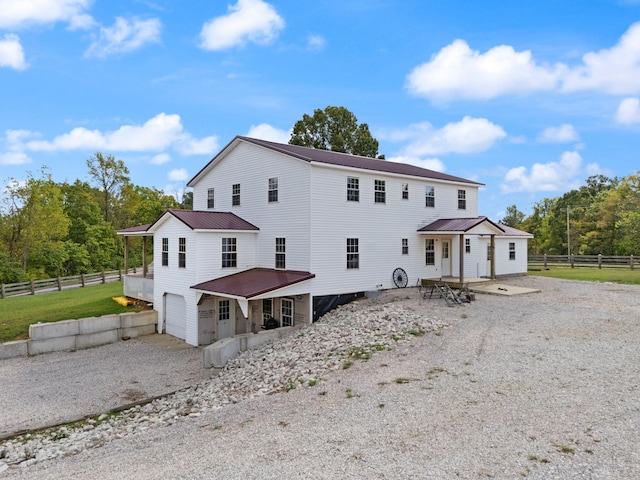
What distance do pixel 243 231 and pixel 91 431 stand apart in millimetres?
10755

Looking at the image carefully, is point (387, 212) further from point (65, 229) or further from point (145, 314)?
point (65, 229)

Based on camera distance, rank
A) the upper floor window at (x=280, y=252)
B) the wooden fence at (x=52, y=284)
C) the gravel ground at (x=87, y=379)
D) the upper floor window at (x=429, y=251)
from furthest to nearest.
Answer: the wooden fence at (x=52, y=284), the upper floor window at (x=429, y=251), the upper floor window at (x=280, y=252), the gravel ground at (x=87, y=379)

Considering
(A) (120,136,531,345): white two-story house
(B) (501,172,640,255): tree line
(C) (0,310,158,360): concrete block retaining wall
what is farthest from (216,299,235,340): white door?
(B) (501,172,640,255): tree line

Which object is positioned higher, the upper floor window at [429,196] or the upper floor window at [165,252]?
the upper floor window at [429,196]

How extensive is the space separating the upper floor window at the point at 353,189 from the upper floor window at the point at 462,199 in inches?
312

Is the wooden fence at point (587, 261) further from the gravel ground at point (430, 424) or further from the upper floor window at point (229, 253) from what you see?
the upper floor window at point (229, 253)

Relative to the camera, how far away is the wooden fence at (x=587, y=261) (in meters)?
32.1

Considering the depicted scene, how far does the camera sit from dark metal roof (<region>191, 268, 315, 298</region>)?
16062 mm

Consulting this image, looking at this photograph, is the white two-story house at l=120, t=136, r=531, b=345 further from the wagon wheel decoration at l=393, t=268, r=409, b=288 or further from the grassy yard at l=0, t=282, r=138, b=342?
the grassy yard at l=0, t=282, r=138, b=342

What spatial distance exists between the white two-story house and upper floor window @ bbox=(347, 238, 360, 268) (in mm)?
46

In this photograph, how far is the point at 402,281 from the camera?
21.0 m

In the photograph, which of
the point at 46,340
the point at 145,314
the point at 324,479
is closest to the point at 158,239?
the point at 145,314

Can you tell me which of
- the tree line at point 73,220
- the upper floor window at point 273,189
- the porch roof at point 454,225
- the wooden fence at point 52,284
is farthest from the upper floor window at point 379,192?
the tree line at point 73,220

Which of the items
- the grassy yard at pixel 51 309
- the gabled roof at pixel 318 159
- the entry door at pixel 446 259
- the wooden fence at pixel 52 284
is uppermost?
the gabled roof at pixel 318 159
